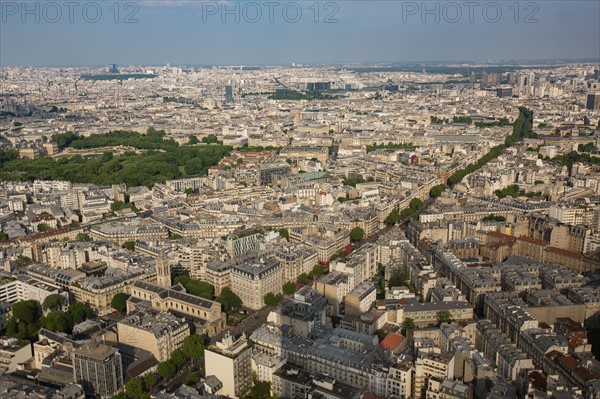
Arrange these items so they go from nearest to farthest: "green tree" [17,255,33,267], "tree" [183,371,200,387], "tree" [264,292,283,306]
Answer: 1. "tree" [183,371,200,387]
2. "tree" [264,292,283,306]
3. "green tree" [17,255,33,267]

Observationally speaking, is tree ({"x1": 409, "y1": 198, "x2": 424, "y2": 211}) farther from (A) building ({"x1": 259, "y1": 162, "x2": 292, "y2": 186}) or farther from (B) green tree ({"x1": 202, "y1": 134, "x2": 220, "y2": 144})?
(B) green tree ({"x1": 202, "y1": 134, "x2": 220, "y2": 144})

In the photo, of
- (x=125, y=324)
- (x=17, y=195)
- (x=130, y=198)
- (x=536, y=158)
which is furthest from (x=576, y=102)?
(x=125, y=324)

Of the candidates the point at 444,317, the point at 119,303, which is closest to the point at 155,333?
the point at 119,303

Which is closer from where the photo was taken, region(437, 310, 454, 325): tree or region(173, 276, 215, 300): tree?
region(437, 310, 454, 325): tree

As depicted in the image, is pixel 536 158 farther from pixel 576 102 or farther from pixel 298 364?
pixel 576 102

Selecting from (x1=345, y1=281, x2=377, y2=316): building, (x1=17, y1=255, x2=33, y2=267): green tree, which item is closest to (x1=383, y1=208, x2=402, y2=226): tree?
(x1=345, y1=281, x2=377, y2=316): building

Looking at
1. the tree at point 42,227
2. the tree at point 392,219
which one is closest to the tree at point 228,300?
the tree at point 392,219

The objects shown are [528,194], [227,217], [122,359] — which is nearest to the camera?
[122,359]
